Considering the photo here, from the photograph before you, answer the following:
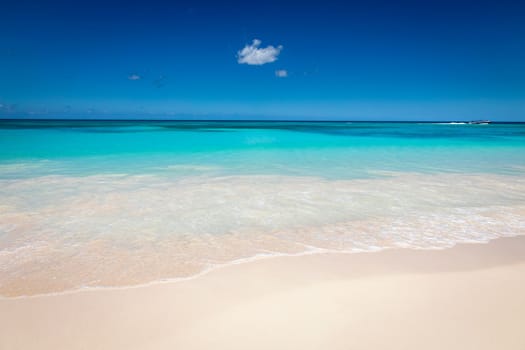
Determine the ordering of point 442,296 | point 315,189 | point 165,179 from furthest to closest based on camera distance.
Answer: point 165,179, point 315,189, point 442,296

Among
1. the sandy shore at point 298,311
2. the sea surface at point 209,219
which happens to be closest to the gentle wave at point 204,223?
the sea surface at point 209,219

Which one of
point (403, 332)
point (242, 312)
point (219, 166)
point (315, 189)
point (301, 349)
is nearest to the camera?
point (301, 349)

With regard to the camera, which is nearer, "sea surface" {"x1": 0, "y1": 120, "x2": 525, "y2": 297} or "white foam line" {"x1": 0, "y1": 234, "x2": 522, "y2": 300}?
"white foam line" {"x1": 0, "y1": 234, "x2": 522, "y2": 300}

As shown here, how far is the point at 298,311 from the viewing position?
2230mm

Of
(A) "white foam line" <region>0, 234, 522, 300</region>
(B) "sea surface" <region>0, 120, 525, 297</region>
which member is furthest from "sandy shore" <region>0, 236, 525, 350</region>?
(B) "sea surface" <region>0, 120, 525, 297</region>

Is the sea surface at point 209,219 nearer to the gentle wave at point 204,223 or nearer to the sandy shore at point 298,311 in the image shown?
the gentle wave at point 204,223

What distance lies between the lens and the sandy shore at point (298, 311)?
194cm

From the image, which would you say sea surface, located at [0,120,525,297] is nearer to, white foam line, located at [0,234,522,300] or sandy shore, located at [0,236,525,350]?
white foam line, located at [0,234,522,300]

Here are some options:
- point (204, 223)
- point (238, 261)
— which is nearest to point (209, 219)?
point (204, 223)

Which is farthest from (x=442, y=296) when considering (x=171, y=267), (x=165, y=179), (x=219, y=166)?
(x=219, y=166)

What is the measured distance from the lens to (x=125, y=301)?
233 centimetres

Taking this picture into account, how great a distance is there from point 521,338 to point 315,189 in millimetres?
4269

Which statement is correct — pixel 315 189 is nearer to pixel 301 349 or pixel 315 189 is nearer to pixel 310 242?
pixel 310 242

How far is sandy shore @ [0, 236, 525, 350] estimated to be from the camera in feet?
6.37
